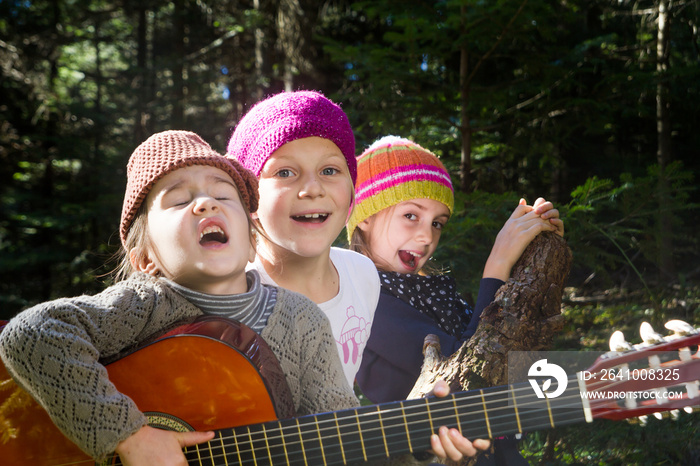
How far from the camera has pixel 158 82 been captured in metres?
4.08

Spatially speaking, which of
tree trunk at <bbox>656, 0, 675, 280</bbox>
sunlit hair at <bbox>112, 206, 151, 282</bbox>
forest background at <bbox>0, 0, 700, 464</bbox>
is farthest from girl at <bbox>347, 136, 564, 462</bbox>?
tree trunk at <bbox>656, 0, 675, 280</bbox>

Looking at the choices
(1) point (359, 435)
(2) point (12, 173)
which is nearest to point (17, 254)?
(2) point (12, 173)

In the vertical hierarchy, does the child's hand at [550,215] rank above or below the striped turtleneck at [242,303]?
above

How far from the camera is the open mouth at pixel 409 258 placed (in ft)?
5.57

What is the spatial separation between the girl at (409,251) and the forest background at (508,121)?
12 centimetres

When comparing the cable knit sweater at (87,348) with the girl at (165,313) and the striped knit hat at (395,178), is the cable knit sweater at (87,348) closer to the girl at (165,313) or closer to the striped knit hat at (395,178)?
the girl at (165,313)

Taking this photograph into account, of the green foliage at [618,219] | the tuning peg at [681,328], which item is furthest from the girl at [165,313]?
the green foliage at [618,219]

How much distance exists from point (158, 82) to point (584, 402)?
12.5 ft

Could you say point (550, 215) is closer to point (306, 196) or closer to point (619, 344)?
point (619, 344)

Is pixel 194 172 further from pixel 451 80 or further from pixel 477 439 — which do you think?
pixel 451 80

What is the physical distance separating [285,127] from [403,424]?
831 mm

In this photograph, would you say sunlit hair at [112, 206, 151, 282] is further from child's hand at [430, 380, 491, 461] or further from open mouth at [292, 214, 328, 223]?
child's hand at [430, 380, 491, 461]

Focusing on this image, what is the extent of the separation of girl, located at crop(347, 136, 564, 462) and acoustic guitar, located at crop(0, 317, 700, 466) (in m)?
0.29

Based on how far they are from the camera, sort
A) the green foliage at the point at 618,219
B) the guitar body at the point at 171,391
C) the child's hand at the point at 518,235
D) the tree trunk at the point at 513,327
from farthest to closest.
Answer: the green foliage at the point at 618,219 → the child's hand at the point at 518,235 → the tree trunk at the point at 513,327 → the guitar body at the point at 171,391
